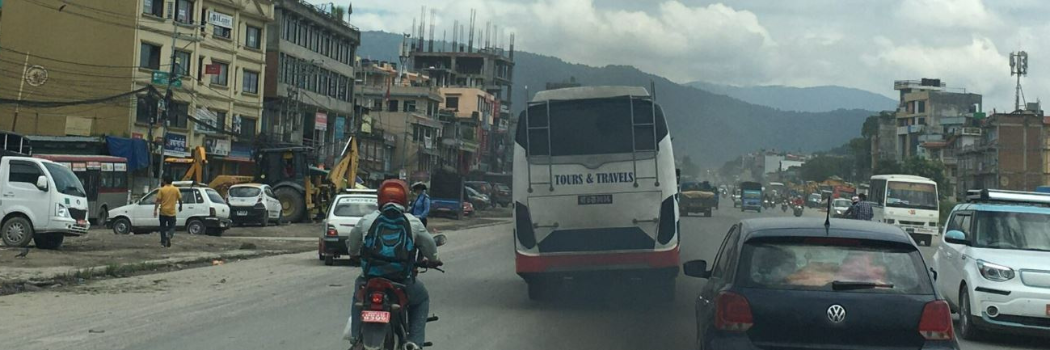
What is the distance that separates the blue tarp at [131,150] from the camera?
1754 inches

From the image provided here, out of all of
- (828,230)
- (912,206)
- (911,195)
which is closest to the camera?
(828,230)

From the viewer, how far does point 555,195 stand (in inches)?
564

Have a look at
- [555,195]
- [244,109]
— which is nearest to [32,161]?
[555,195]

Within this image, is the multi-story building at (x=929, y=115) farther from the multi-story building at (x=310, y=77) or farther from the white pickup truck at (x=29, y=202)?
the white pickup truck at (x=29, y=202)

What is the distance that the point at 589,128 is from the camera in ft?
48.2

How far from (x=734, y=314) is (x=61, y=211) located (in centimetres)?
1928

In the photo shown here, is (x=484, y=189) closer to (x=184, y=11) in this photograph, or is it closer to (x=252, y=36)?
(x=252, y=36)

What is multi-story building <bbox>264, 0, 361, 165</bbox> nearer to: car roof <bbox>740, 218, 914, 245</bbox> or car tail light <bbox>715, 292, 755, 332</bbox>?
car roof <bbox>740, 218, 914, 245</bbox>

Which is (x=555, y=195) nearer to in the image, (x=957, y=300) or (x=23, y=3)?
(x=957, y=300)

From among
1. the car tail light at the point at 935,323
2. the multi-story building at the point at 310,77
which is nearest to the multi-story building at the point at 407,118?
the multi-story building at the point at 310,77

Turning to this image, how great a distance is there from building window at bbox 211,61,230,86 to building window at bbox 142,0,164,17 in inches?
187

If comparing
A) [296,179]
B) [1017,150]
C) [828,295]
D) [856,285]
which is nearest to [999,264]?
[856,285]

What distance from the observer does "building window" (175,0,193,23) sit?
2301 inches

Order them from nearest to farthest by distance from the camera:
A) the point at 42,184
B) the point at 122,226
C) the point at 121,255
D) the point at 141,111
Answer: the point at 42,184 < the point at 121,255 < the point at 122,226 < the point at 141,111
